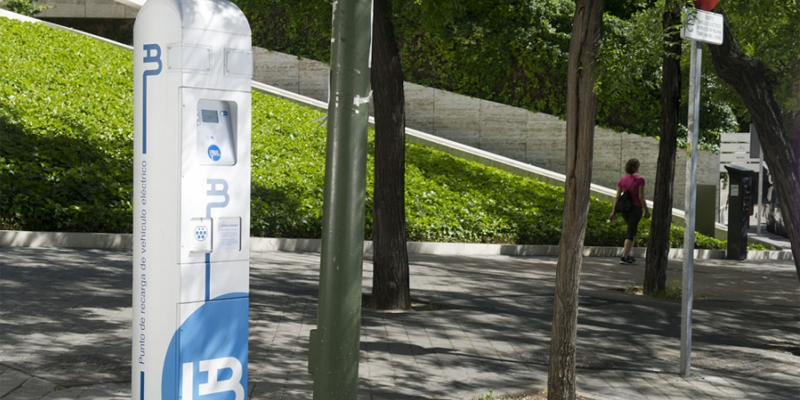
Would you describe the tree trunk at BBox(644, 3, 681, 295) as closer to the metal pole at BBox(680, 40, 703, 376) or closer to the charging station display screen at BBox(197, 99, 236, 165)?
the metal pole at BBox(680, 40, 703, 376)

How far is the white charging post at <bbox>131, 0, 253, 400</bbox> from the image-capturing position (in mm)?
4555

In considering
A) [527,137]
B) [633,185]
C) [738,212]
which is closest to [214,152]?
[633,185]

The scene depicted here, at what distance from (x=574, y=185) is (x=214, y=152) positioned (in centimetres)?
Answer: 251

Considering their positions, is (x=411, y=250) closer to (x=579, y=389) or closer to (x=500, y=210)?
(x=500, y=210)

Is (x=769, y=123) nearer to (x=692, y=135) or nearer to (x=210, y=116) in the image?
(x=692, y=135)

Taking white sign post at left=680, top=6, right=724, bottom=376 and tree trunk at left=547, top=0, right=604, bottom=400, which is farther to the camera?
white sign post at left=680, top=6, right=724, bottom=376

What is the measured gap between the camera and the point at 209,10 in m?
4.64

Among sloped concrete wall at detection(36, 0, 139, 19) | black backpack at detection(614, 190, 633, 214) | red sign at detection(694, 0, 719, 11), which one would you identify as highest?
sloped concrete wall at detection(36, 0, 139, 19)

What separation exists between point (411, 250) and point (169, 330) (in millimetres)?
11061

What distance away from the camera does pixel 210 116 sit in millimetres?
4695

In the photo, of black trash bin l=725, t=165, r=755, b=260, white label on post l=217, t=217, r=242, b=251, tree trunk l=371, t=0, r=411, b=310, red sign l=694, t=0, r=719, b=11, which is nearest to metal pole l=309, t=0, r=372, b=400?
white label on post l=217, t=217, r=242, b=251

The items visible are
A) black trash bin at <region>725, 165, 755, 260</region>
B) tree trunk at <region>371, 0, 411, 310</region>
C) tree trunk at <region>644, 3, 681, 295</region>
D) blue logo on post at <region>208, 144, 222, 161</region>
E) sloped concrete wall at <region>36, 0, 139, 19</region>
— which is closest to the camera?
blue logo on post at <region>208, 144, 222, 161</region>

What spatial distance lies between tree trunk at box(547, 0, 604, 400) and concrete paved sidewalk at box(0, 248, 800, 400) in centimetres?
67

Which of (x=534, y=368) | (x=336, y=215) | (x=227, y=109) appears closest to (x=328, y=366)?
(x=336, y=215)
